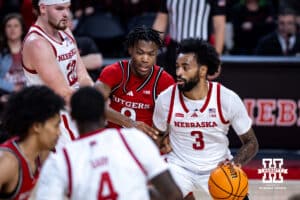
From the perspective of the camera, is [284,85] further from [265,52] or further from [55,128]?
[55,128]

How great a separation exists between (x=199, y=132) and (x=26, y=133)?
2.29 meters

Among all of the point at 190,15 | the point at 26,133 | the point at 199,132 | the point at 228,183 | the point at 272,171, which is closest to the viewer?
the point at 26,133

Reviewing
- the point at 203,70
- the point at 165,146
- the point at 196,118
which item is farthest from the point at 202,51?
the point at 165,146

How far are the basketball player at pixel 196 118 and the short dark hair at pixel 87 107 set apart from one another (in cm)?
247

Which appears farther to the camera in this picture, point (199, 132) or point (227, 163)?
point (199, 132)

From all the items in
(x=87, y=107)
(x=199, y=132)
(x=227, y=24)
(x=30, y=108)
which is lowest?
(x=227, y=24)

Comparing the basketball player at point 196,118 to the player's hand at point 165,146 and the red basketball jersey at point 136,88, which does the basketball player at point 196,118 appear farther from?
the red basketball jersey at point 136,88

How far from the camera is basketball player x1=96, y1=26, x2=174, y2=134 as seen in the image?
8125 millimetres

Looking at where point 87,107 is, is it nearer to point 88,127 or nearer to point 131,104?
point 88,127

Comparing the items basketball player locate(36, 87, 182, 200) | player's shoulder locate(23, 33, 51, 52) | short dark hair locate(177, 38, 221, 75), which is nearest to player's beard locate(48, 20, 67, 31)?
player's shoulder locate(23, 33, 51, 52)

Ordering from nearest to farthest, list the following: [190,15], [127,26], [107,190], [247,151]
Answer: [107,190] → [247,151] → [190,15] → [127,26]

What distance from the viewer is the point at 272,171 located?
31.2 ft

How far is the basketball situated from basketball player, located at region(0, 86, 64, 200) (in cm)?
201

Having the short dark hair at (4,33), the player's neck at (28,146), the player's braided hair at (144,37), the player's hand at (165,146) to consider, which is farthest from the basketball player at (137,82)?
the short dark hair at (4,33)
